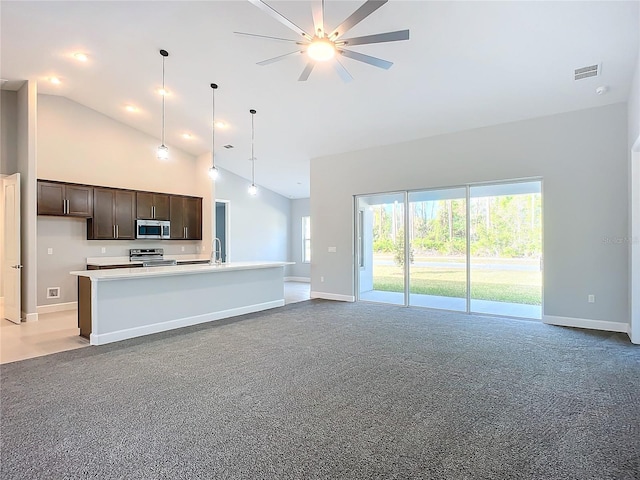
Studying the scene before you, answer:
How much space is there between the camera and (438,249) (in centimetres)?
640

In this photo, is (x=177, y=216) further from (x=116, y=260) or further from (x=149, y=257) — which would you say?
(x=116, y=260)

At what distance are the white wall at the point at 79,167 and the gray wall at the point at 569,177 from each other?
5691mm

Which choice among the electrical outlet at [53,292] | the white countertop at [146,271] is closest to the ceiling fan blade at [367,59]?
the white countertop at [146,271]

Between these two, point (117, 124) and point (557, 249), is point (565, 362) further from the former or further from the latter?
point (117, 124)

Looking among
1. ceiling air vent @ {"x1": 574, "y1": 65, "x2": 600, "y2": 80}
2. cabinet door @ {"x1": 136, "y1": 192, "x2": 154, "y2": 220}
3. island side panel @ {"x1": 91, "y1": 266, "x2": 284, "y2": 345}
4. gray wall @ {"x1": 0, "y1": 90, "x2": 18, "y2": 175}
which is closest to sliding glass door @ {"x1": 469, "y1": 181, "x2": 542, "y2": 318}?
ceiling air vent @ {"x1": 574, "y1": 65, "x2": 600, "y2": 80}

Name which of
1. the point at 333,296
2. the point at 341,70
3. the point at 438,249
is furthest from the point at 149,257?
the point at 341,70

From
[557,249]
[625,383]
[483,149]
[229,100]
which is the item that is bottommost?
[625,383]

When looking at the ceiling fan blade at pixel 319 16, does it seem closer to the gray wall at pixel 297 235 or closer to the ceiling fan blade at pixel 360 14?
the ceiling fan blade at pixel 360 14

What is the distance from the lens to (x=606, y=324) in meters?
4.87

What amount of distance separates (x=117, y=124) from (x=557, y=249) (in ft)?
27.3

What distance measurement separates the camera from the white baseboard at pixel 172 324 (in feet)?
14.5

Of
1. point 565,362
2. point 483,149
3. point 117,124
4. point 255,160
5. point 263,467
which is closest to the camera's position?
point 263,467

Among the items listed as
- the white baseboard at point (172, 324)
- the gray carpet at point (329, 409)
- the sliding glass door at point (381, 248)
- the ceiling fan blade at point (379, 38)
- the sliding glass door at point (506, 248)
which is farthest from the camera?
the sliding glass door at point (381, 248)

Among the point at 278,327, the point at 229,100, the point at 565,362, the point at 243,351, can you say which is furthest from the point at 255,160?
the point at 565,362
